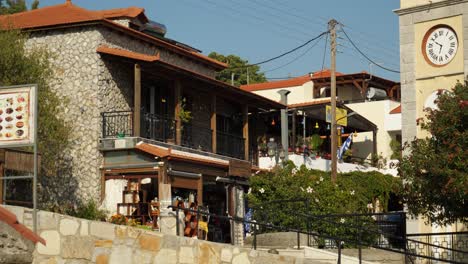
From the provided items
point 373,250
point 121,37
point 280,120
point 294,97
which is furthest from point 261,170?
point 294,97

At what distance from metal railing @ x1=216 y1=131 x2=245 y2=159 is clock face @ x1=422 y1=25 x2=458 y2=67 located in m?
8.72

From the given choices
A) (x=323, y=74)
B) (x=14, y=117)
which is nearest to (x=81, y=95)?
(x=14, y=117)

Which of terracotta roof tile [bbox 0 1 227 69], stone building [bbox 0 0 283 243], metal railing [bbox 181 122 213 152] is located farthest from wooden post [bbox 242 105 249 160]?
terracotta roof tile [bbox 0 1 227 69]

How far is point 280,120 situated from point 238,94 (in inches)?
247

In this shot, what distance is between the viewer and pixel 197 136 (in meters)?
32.5

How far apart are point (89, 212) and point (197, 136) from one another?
7728 mm

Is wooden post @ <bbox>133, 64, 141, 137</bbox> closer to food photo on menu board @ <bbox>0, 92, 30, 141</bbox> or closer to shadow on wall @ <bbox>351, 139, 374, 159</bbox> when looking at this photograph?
food photo on menu board @ <bbox>0, 92, 30, 141</bbox>

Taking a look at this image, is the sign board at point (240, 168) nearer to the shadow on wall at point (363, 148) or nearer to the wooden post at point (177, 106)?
the wooden post at point (177, 106)

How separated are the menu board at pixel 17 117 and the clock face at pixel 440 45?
18.3 metres

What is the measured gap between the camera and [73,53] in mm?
27516

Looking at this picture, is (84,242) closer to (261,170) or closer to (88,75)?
(88,75)

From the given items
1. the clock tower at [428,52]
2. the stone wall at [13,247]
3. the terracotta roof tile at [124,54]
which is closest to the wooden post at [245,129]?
the clock tower at [428,52]

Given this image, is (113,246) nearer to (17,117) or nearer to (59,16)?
(17,117)

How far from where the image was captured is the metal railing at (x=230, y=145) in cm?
3366
